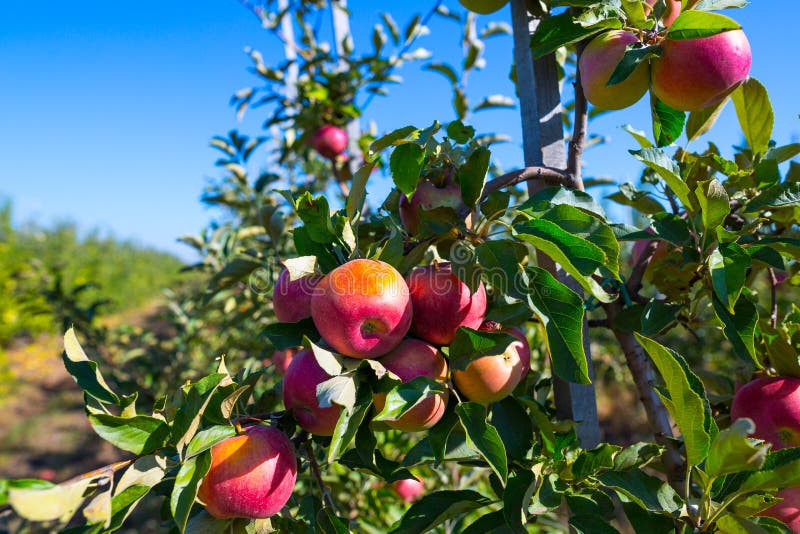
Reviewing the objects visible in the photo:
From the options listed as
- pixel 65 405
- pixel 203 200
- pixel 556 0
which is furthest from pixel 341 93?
pixel 65 405

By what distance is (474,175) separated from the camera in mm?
740

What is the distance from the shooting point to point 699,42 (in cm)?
73

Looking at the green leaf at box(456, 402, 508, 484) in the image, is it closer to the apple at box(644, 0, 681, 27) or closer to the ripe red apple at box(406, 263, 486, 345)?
the ripe red apple at box(406, 263, 486, 345)

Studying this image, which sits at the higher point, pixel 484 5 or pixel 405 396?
pixel 484 5

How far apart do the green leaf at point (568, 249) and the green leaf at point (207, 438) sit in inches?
16.8

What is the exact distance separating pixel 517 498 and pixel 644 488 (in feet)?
0.55

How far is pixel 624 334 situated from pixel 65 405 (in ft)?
25.6

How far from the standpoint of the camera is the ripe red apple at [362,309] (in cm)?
66

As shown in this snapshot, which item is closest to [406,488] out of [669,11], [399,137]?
[399,137]

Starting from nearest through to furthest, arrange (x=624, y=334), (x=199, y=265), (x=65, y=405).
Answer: (x=624, y=334), (x=199, y=265), (x=65, y=405)

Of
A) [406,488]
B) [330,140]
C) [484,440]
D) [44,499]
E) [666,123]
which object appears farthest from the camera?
[330,140]

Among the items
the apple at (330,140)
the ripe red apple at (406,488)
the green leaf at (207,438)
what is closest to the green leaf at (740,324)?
the green leaf at (207,438)

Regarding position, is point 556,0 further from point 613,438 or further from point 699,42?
point 613,438

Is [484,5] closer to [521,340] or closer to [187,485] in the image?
[521,340]
